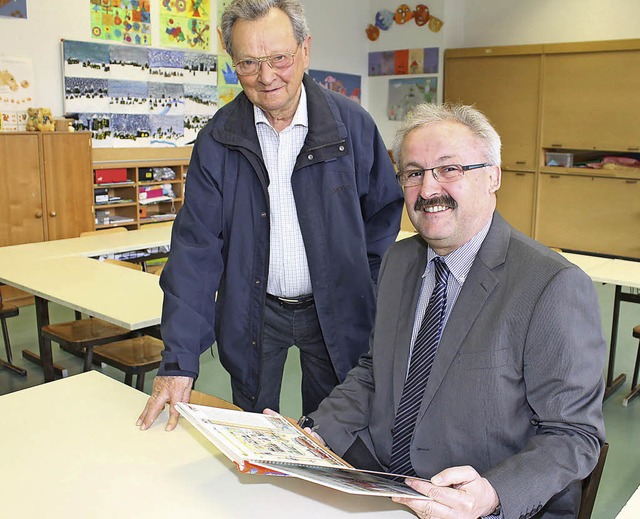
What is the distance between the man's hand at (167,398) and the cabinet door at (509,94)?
7.35 m

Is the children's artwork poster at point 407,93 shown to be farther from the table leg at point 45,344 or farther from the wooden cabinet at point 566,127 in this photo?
the table leg at point 45,344

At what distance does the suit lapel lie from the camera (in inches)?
57.3

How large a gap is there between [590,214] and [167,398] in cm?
749

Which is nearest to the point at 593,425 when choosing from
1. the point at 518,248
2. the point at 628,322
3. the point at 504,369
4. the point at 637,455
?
the point at 504,369

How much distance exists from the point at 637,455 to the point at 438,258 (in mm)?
2260

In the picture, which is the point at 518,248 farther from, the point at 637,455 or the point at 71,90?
the point at 71,90

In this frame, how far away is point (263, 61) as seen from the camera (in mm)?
1800

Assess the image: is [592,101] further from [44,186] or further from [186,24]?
[44,186]

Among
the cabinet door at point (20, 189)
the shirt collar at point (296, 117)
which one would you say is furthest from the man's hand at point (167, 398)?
the cabinet door at point (20, 189)

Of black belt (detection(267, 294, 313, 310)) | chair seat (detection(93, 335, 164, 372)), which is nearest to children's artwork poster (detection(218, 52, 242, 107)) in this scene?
chair seat (detection(93, 335, 164, 372))

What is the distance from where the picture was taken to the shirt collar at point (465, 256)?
155cm

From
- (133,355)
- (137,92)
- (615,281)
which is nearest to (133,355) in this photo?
(133,355)

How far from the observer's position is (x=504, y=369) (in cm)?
139

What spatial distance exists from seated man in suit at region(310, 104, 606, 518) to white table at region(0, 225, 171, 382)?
1478 millimetres
